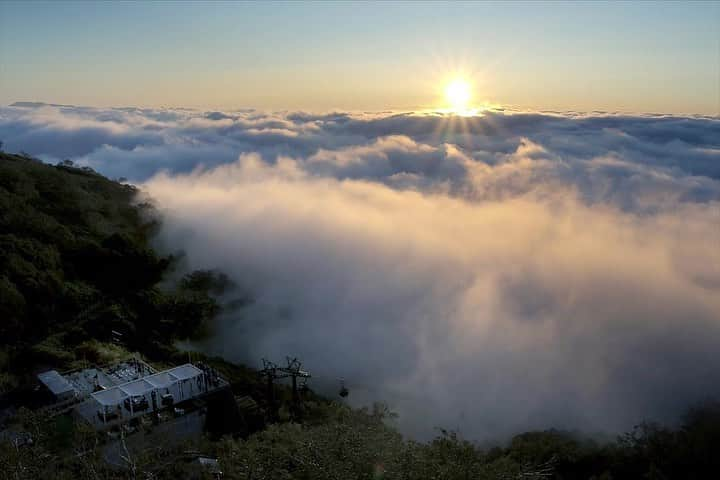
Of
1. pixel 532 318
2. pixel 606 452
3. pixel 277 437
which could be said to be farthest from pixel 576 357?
pixel 277 437

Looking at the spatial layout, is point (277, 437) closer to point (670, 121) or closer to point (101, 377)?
point (101, 377)

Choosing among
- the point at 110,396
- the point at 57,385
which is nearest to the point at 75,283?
the point at 57,385

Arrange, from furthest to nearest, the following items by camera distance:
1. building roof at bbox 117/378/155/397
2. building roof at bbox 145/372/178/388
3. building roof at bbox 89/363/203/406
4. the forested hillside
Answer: the forested hillside → building roof at bbox 145/372/178/388 → building roof at bbox 117/378/155/397 → building roof at bbox 89/363/203/406

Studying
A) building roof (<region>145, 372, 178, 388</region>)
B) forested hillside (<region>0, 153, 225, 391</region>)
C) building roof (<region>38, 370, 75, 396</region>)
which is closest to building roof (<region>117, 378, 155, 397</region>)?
building roof (<region>145, 372, 178, 388</region>)

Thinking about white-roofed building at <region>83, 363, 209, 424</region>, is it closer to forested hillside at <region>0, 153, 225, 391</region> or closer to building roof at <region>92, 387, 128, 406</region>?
building roof at <region>92, 387, 128, 406</region>

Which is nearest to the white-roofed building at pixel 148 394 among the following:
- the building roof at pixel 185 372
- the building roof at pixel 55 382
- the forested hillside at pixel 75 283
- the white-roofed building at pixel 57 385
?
the building roof at pixel 185 372

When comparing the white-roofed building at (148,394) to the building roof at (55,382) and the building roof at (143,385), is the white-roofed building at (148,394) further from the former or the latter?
the building roof at (55,382)

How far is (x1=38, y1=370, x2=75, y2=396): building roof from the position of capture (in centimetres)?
2097

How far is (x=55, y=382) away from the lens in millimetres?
21688

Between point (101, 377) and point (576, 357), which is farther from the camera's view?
point (576, 357)

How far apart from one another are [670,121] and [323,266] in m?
97.2

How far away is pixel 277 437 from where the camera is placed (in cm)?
1560

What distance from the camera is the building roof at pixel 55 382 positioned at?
826 inches

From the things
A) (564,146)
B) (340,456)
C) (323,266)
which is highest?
(564,146)
